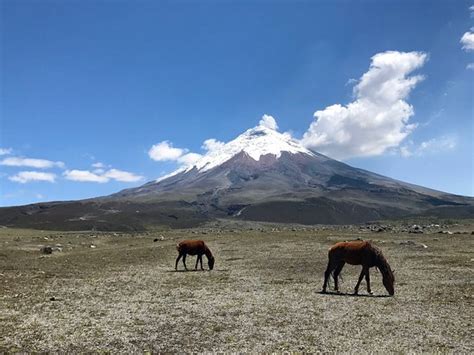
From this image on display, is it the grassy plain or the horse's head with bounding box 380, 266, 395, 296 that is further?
the horse's head with bounding box 380, 266, 395, 296

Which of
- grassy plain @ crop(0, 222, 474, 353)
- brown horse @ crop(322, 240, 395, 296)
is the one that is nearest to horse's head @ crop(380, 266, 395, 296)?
brown horse @ crop(322, 240, 395, 296)

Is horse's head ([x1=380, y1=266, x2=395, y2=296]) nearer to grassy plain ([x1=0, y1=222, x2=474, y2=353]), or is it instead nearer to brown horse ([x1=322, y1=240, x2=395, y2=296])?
brown horse ([x1=322, y1=240, x2=395, y2=296])

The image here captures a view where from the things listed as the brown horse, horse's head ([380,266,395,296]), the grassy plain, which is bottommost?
the grassy plain

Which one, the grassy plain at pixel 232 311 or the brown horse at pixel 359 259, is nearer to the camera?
the grassy plain at pixel 232 311

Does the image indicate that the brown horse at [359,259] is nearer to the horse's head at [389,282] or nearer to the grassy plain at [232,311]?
the horse's head at [389,282]

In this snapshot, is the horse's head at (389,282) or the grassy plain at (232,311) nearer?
the grassy plain at (232,311)

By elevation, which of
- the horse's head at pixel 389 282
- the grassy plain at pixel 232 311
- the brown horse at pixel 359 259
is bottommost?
the grassy plain at pixel 232 311

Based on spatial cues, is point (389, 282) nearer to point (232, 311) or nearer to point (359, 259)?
point (359, 259)

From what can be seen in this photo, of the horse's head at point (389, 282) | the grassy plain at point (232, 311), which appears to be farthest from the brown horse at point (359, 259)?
the grassy plain at point (232, 311)

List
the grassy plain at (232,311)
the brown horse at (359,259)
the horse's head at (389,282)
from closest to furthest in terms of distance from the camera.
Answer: the grassy plain at (232,311)
the horse's head at (389,282)
the brown horse at (359,259)

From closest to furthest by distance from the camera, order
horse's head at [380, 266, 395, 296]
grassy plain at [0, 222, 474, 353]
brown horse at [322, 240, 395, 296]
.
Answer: grassy plain at [0, 222, 474, 353] < horse's head at [380, 266, 395, 296] < brown horse at [322, 240, 395, 296]

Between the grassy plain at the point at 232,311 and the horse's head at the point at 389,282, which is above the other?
the horse's head at the point at 389,282

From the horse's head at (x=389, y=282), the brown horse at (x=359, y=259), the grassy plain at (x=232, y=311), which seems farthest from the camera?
the brown horse at (x=359, y=259)

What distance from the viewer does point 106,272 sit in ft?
119
